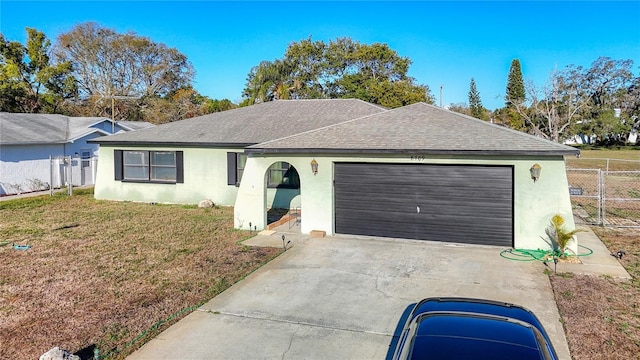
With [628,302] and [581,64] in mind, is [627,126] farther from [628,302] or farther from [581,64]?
[628,302]

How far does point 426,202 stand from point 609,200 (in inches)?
350

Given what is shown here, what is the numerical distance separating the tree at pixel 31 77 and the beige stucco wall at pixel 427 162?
32.7m

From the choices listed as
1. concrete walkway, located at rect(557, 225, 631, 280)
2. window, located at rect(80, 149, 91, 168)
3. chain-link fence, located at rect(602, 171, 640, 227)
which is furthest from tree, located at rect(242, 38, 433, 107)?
concrete walkway, located at rect(557, 225, 631, 280)

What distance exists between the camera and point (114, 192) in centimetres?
1762

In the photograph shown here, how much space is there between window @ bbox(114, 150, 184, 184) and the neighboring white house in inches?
152

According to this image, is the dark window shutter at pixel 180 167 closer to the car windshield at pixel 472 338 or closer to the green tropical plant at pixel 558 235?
the green tropical plant at pixel 558 235

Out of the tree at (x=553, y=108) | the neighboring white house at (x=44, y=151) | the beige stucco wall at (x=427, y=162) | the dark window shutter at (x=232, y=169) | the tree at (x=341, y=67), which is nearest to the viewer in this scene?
the beige stucco wall at (x=427, y=162)

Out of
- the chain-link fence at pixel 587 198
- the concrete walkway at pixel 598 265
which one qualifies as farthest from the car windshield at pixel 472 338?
the chain-link fence at pixel 587 198

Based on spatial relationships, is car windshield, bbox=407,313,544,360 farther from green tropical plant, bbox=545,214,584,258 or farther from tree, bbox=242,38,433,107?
tree, bbox=242,38,433,107

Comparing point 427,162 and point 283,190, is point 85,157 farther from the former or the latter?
point 427,162

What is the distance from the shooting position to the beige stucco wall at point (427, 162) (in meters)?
9.46

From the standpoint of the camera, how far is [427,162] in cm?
1056

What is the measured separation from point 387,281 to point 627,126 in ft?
193

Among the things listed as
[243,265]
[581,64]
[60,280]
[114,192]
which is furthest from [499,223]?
[581,64]
